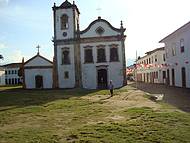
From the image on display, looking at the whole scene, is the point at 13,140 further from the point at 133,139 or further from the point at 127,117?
the point at 127,117

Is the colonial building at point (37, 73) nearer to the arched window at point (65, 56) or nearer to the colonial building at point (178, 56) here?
the arched window at point (65, 56)

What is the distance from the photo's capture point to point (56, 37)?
39.4 m

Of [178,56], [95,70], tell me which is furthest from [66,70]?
[178,56]

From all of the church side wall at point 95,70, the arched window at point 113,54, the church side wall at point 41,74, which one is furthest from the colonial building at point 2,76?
the arched window at point 113,54

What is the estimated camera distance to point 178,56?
108 ft

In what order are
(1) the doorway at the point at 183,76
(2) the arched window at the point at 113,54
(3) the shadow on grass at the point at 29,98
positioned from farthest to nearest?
Answer: (2) the arched window at the point at 113,54 < (1) the doorway at the point at 183,76 < (3) the shadow on grass at the point at 29,98

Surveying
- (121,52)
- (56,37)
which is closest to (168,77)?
(121,52)

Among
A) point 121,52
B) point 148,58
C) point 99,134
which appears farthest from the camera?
point 148,58

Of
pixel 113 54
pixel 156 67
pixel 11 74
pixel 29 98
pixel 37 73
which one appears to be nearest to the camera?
pixel 29 98

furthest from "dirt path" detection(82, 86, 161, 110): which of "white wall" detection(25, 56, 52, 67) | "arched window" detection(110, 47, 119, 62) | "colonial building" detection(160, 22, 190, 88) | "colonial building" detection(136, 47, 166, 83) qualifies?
"colonial building" detection(136, 47, 166, 83)

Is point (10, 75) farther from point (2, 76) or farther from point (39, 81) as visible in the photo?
point (39, 81)

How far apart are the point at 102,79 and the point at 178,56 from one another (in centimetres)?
1030

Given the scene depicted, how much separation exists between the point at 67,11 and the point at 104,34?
18.5 ft

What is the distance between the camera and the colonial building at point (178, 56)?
29.6 metres
